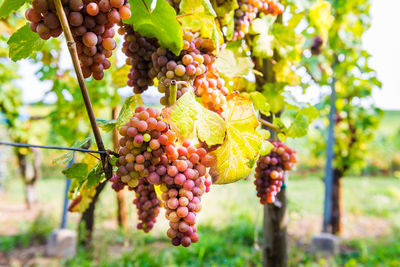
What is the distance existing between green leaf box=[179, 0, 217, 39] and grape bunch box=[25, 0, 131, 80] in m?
0.19

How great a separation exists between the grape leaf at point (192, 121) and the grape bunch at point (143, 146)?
0.07 feet

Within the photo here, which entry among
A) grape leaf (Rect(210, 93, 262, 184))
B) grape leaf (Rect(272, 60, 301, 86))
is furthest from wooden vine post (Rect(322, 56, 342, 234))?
grape leaf (Rect(210, 93, 262, 184))

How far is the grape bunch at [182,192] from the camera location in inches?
20.6

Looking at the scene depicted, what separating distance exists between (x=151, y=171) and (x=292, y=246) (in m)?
3.73

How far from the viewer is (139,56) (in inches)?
27.1

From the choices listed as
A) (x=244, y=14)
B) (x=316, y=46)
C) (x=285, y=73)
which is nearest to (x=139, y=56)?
(x=244, y=14)

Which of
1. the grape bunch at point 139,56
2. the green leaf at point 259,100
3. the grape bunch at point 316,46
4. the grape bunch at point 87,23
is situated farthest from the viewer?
the grape bunch at point 316,46

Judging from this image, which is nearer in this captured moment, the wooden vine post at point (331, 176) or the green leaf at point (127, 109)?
the green leaf at point (127, 109)

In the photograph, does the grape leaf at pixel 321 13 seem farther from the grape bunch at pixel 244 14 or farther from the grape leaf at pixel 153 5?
the grape leaf at pixel 153 5

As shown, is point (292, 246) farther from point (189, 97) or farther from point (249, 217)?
point (189, 97)

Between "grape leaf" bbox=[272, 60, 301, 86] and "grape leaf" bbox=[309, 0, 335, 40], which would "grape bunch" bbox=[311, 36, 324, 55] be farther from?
"grape leaf" bbox=[272, 60, 301, 86]

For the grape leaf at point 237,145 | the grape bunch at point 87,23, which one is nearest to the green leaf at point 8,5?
the grape bunch at point 87,23

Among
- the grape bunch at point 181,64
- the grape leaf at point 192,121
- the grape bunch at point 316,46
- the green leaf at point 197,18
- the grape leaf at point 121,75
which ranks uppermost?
the grape bunch at point 316,46

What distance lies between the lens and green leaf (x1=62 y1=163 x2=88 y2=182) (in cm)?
64
